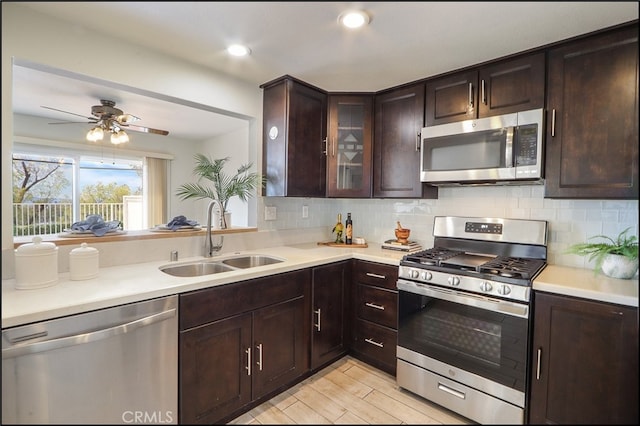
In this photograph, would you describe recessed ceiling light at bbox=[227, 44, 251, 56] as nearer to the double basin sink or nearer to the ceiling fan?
the double basin sink

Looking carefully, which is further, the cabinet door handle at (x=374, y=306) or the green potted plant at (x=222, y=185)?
the green potted plant at (x=222, y=185)

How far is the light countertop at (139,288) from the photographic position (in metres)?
1.13

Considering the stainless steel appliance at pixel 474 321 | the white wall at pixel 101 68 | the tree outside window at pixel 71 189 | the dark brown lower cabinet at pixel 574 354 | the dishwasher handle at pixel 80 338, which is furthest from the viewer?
the tree outside window at pixel 71 189

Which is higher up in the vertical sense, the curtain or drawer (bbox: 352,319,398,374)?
the curtain

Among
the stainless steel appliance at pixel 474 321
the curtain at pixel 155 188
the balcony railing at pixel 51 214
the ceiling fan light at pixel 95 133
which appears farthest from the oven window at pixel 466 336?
the curtain at pixel 155 188

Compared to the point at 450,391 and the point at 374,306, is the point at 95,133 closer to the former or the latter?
the point at 374,306

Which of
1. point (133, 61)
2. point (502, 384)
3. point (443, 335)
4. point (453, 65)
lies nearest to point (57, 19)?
point (133, 61)

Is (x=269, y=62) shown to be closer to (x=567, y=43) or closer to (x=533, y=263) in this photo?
(x=567, y=43)

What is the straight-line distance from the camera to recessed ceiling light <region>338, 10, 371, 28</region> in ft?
3.67

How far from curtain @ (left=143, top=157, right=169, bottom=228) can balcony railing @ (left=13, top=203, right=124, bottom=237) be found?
47 cm

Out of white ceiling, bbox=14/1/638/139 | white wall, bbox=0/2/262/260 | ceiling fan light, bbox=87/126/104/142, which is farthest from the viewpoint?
ceiling fan light, bbox=87/126/104/142

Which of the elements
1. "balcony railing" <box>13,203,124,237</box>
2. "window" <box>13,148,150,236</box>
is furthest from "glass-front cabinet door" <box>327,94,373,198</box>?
"window" <box>13,148,150,236</box>

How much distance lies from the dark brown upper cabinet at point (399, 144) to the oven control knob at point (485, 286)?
845 mm

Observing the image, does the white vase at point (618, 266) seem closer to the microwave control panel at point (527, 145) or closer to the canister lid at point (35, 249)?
the microwave control panel at point (527, 145)
